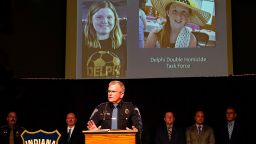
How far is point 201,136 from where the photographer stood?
682 cm

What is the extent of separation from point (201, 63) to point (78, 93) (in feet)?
7.17

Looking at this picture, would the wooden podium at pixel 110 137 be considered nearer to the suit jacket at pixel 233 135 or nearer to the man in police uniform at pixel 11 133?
the man in police uniform at pixel 11 133

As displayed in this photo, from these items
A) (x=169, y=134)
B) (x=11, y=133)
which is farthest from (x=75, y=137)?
(x=169, y=134)

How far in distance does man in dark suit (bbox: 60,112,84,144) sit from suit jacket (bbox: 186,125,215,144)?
60.1 inches

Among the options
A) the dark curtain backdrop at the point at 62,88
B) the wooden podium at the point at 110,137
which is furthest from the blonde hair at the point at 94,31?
the wooden podium at the point at 110,137

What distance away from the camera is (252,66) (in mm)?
7504

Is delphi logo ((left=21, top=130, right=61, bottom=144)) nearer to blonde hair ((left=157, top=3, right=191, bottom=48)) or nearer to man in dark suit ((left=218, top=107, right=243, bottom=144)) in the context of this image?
blonde hair ((left=157, top=3, right=191, bottom=48))

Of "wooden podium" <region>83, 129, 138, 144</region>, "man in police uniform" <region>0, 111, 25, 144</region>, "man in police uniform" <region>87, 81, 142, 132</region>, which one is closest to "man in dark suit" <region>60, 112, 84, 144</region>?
"man in police uniform" <region>0, 111, 25, 144</region>

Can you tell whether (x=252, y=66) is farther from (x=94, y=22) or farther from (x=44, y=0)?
(x=44, y=0)

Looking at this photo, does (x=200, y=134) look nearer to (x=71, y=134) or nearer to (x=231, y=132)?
(x=231, y=132)

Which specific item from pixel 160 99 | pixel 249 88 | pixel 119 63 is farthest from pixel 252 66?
pixel 119 63

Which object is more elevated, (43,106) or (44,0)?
(44,0)

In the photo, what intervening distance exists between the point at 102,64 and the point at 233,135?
215 centimetres

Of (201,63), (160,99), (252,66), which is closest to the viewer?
(201,63)
